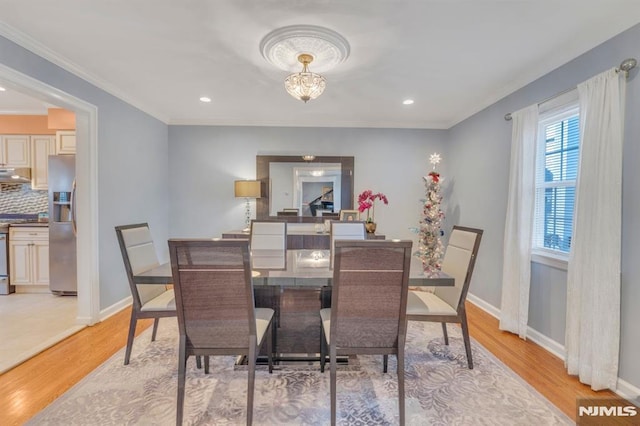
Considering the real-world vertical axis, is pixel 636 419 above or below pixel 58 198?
below

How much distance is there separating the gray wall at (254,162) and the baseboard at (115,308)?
1339 millimetres

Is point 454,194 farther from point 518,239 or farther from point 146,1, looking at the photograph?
point 146,1

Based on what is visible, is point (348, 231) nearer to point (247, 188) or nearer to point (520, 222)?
point (520, 222)

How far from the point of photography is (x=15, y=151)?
4.21 m

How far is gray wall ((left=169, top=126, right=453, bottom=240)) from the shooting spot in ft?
15.0

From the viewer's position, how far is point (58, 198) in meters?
3.63

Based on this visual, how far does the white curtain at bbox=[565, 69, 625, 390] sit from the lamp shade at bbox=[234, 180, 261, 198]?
11.8 feet

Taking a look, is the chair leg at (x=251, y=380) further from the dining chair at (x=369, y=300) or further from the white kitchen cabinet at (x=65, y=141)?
the white kitchen cabinet at (x=65, y=141)

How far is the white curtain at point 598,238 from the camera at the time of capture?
1929 millimetres

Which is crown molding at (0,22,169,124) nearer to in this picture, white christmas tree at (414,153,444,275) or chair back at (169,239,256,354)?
chair back at (169,239,256,354)

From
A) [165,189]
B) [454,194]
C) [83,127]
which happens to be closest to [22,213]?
[165,189]

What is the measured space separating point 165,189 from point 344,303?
3.96m

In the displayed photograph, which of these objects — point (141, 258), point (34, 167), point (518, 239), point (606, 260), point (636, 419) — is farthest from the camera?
point (34, 167)

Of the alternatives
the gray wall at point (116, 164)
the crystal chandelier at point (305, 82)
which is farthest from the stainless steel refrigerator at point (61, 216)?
the crystal chandelier at point (305, 82)
